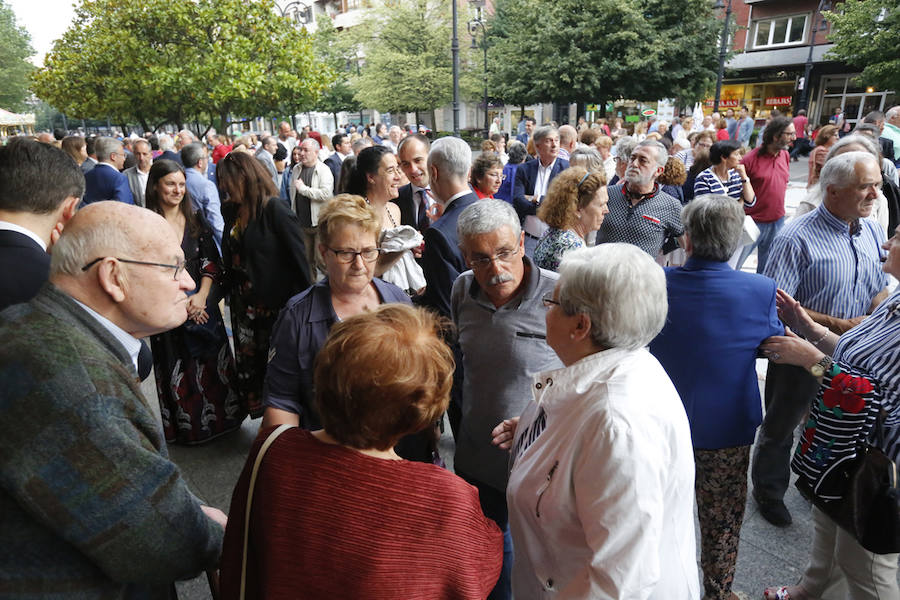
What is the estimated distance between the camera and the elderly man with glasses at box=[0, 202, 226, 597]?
3.66 ft

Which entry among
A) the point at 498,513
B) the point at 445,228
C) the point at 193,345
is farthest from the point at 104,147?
the point at 498,513

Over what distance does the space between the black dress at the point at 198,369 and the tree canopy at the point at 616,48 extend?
2202 cm

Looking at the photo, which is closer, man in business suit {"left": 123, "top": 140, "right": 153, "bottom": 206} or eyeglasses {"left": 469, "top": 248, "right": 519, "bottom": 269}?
eyeglasses {"left": 469, "top": 248, "right": 519, "bottom": 269}

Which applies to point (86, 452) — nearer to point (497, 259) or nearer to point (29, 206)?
point (497, 259)

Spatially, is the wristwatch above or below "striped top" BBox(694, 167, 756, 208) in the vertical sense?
below

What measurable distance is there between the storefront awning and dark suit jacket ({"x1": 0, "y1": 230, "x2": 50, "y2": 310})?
33.5 metres

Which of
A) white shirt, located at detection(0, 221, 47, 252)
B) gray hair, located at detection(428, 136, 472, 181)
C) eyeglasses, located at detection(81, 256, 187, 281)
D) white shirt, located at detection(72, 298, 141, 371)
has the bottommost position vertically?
white shirt, located at detection(72, 298, 141, 371)

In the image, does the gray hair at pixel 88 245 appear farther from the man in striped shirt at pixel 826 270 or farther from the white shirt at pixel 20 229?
the man in striped shirt at pixel 826 270

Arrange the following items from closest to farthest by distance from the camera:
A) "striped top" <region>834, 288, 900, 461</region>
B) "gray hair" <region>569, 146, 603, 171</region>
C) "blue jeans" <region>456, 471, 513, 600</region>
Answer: "striped top" <region>834, 288, 900, 461</region> → "blue jeans" <region>456, 471, 513, 600</region> → "gray hair" <region>569, 146, 603, 171</region>

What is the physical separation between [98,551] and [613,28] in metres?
25.5

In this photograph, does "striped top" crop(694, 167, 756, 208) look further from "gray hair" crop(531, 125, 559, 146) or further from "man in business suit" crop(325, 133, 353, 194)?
"man in business suit" crop(325, 133, 353, 194)

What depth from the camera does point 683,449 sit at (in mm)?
1438

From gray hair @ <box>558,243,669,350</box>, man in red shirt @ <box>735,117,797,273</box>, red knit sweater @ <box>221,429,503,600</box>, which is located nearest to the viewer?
red knit sweater @ <box>221,429,503,600</box>

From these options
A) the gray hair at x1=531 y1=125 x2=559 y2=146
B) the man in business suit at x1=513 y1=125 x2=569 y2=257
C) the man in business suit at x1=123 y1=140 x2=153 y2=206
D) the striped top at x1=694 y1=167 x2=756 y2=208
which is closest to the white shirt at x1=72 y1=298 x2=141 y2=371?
the man in business suit at x1=513 y1=125 x2=569 y2=257
